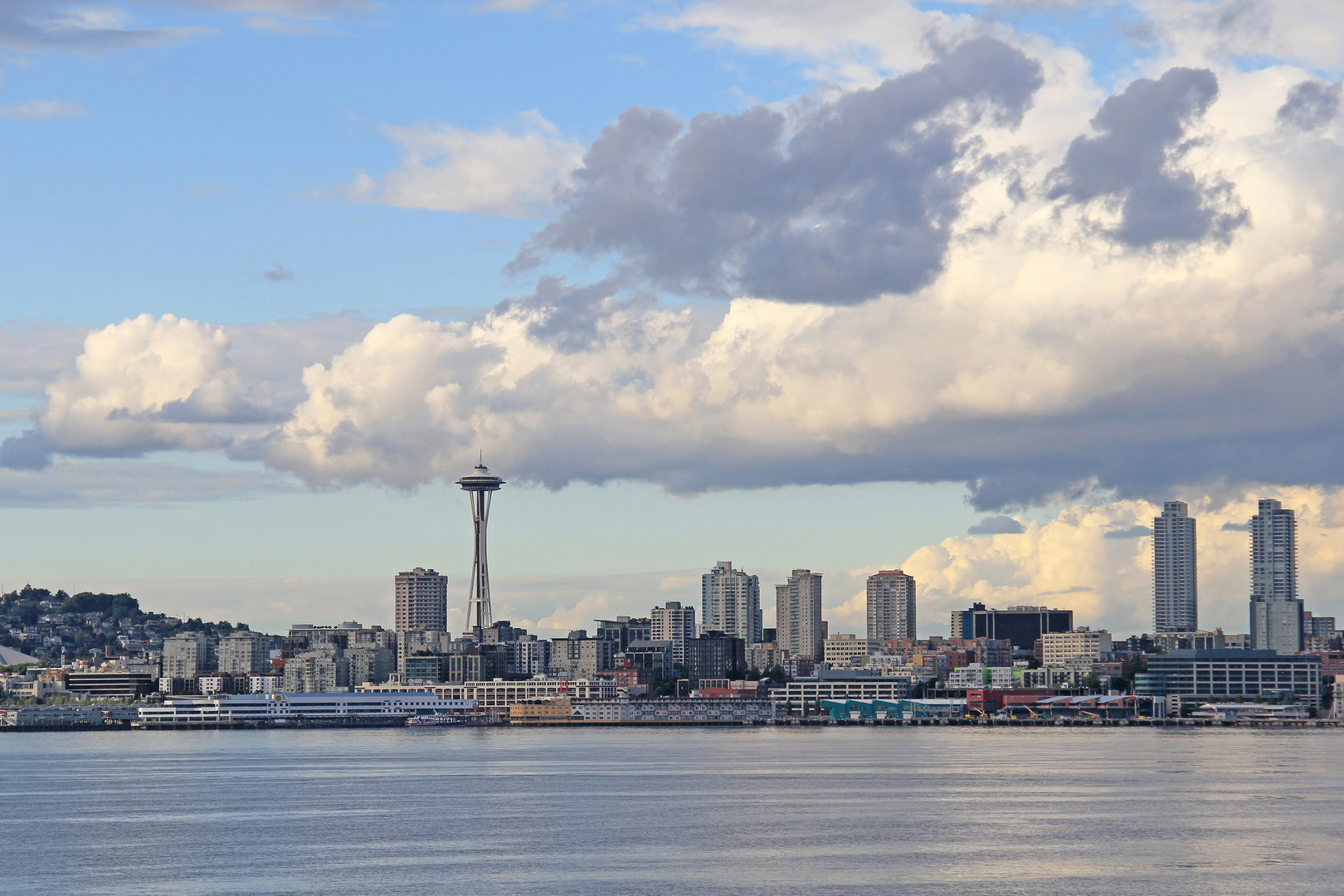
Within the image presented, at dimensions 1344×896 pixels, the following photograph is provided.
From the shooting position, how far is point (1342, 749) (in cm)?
15300

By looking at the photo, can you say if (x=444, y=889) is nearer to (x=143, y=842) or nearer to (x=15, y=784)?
(x=143, y=842)

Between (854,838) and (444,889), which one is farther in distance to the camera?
(854,838)

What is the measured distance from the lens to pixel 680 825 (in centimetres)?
7844

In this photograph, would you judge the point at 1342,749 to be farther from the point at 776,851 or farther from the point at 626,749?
the point at 776,851

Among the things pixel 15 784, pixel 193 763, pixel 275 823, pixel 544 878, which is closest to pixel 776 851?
pixel 544 878

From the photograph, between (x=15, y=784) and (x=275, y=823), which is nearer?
(x=275, y=823)

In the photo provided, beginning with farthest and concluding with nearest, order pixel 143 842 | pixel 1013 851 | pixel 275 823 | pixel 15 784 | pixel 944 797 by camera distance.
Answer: pixel 15 784 < pixel 944 797 < pixel 275 823 < pixel 143 842 < pixel 1013 851

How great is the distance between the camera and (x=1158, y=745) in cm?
16238

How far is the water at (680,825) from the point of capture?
202 ft

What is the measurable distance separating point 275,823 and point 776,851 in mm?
24052

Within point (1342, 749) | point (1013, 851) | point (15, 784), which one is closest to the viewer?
point (1013, 851)

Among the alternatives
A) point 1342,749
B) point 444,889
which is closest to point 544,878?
point 444,889

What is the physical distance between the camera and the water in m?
61.7

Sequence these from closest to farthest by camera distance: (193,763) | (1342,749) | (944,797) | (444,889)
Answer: (444,889) → (944,797) → (193,763) → (1342,749)
